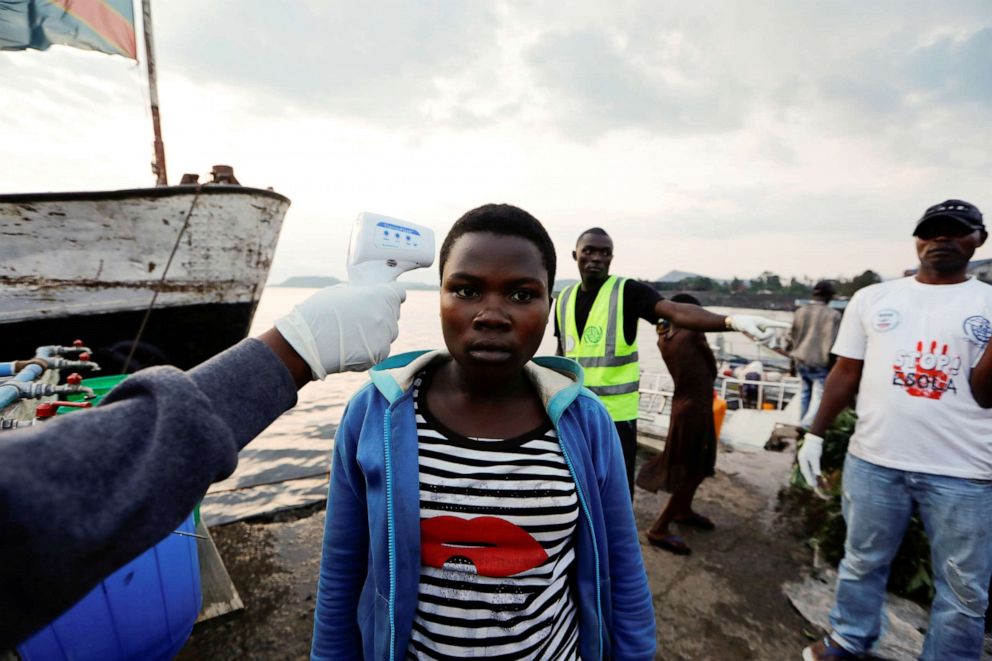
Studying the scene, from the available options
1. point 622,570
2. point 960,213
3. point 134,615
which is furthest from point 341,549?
point 960,213

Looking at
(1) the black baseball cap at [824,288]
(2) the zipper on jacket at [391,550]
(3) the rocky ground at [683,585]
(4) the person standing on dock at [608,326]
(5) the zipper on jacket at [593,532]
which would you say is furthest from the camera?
(1) the black baseball cap at [824,288]

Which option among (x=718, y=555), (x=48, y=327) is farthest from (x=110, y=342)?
(x=718, y=555)

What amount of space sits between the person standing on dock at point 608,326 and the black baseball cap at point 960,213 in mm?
1425

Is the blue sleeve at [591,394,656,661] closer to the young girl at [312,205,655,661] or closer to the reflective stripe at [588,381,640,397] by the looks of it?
the young girl at [312,205,655,661]

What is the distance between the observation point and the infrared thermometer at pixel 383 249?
1.58 m

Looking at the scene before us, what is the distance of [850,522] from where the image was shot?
8.52 ft

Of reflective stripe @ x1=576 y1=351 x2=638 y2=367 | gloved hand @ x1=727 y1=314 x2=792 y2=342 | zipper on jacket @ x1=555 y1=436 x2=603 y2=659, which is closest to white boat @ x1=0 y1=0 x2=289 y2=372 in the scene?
reflective stripe @ x1=576 y1=351 x2=638 y2=367

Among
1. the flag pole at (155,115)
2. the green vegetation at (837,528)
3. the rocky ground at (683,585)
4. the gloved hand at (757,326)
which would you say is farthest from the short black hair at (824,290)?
the flag pole at (155,115)

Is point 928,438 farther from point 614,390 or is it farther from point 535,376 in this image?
point 535,376

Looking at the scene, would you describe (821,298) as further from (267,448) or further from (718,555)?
(267,448)

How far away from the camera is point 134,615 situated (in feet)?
5.77

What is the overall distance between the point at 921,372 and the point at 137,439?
3224 millimetres

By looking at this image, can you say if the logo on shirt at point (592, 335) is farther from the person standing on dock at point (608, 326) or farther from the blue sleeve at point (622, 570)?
the blue sleeve at point (622, 570)

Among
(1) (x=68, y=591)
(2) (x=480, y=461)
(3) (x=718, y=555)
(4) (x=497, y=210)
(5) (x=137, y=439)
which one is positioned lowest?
(3) (x=718, y=555)
